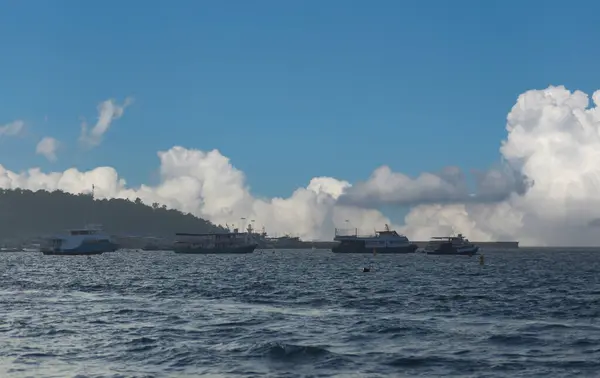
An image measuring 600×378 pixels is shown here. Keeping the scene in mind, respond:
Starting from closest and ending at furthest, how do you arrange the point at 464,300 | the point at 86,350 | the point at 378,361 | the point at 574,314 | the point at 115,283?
the point at 378,361 → the point at 86,350 → the point at 574,314 → the point at 464,300 → the point at 115,283

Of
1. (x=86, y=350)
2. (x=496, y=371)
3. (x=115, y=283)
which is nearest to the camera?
(x=496, y=371)

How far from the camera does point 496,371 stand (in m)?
31.5

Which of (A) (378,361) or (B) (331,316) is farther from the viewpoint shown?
(B) (331,316)

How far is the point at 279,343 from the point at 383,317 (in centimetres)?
1460

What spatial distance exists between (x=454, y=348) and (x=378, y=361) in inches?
213

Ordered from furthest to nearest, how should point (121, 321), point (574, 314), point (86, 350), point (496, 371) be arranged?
1. point (574, 314)
2. point (121, 321)
3. point (86, 350)
4. point (496, 371)

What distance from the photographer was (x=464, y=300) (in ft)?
213

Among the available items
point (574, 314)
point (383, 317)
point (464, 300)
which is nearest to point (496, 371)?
point (383, 317)

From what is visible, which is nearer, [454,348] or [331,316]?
[454,348]

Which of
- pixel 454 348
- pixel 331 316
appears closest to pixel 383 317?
pixel 331 316

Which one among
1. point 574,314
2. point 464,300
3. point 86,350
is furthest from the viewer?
point 464,300

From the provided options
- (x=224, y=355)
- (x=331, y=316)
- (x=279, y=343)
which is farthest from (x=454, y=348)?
(x=331, y=316)

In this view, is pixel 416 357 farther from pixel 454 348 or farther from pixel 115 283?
pixel 115 283

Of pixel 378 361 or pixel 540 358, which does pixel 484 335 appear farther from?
pixel 378 361
